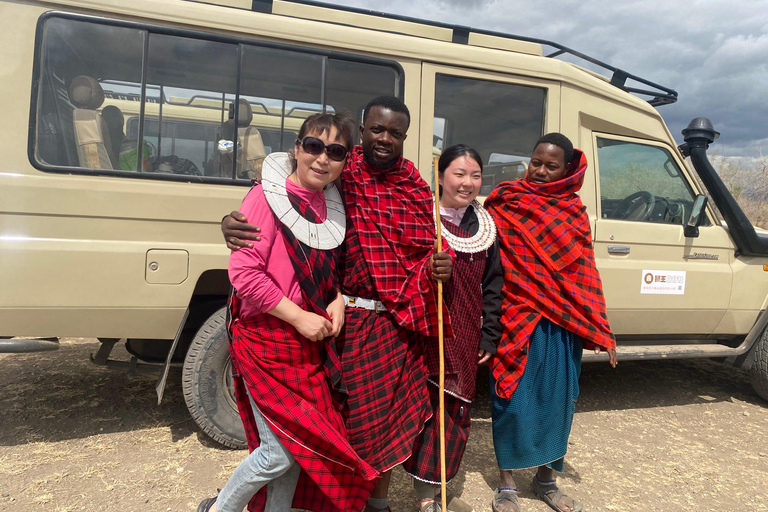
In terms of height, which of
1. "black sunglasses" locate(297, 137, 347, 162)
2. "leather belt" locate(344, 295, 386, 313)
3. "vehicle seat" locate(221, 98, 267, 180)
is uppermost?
"vehicle seat" locate(221, 98, 267, 180)

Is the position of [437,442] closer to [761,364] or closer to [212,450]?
[212,450]

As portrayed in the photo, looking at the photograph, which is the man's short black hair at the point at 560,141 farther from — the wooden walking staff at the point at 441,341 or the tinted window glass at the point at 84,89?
the tinted window glass at the point at 84,89

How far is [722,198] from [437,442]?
3.07 m

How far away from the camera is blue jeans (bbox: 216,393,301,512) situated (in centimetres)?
179

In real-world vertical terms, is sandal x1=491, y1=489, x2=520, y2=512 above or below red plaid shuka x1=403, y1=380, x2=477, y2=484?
below

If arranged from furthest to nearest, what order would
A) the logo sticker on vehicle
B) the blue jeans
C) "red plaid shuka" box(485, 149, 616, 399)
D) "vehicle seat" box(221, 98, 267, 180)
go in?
the logo sticker on vehicle → "vehicle seat" box(221, 98, 267, 180) → "red plaid shuka" box(485, 149, 616, 399) → the blue jeans

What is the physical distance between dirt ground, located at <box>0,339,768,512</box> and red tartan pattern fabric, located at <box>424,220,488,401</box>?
751 millimetres

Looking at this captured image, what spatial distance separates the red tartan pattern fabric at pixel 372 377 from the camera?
1916 mm

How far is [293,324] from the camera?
1.73 m

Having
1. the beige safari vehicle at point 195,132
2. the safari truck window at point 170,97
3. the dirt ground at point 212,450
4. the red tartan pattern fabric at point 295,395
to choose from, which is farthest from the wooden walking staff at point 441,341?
the safari truck window at point 170,97

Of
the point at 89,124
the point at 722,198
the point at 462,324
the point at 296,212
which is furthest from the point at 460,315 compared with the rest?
the point at 722,198

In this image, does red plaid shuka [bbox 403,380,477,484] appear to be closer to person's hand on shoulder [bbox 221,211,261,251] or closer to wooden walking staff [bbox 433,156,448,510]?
wooden walking staff [bbox 433,156,448,510]

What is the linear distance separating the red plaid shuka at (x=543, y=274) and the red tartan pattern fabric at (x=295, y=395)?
859 mm

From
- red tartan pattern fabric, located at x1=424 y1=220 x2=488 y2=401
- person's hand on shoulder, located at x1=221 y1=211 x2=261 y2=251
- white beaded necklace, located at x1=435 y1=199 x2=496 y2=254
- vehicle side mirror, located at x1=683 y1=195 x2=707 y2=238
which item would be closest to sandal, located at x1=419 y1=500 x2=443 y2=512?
red tartan pattern fabric, located at x1=424 y1=220 x2=488 y2=401
